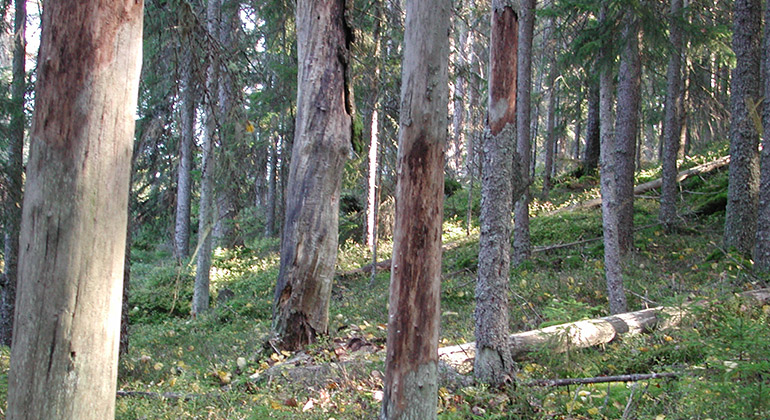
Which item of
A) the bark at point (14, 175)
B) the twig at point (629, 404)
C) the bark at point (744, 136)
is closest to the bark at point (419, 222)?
the twig at point (629, 404)

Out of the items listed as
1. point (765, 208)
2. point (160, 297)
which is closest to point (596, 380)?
point (765, 208)

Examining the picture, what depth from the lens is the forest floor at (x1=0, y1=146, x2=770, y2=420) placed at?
457 centimetres

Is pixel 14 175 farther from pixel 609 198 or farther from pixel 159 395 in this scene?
pixel 609 198

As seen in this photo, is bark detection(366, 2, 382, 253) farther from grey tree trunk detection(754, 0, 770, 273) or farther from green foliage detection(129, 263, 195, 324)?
grey tree trunk detection(754, 0, 770, 273)

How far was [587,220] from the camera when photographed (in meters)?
15.1

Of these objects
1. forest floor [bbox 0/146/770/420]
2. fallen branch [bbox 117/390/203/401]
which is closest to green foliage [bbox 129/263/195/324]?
forest floor [bbox 0/146/770/420]

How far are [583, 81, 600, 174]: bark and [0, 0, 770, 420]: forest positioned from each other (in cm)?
393

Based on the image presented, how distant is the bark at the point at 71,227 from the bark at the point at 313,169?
4.18 m

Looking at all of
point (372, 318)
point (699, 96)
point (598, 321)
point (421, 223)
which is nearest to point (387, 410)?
point (421, 223)

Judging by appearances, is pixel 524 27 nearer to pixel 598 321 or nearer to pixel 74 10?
pixel 598 321

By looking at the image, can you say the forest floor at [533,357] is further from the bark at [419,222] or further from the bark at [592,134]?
the bark at [592,134]

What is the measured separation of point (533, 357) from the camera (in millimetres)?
6176

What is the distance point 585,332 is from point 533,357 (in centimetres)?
83

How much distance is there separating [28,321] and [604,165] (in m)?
6.81
